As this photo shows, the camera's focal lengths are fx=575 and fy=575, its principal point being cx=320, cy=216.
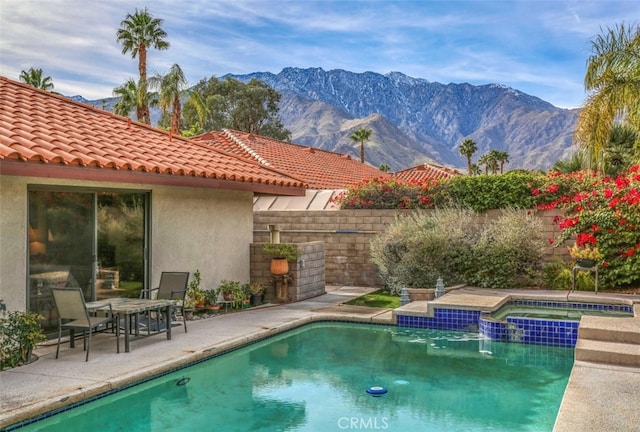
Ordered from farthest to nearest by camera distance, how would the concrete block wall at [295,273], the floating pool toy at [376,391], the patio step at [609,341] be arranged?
the concrete block wall at [295,273] → the patio step at [609,341] → the floating pool toy at [376,391]

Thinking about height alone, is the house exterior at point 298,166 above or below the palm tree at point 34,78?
below

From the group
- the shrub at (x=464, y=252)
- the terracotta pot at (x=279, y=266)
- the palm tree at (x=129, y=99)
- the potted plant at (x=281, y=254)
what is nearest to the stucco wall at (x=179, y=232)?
the potted plant at (x=281, y=254)

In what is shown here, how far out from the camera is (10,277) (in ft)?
28.4

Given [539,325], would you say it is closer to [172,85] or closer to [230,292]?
[230,292]

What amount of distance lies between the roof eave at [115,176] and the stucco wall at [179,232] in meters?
0.69

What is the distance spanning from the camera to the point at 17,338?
26.1 feet

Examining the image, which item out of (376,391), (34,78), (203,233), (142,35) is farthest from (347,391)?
(34,78)

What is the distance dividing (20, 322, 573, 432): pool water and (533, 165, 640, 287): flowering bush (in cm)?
493

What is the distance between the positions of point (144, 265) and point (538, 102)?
205m

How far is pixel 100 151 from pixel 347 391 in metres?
5.88

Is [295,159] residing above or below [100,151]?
above

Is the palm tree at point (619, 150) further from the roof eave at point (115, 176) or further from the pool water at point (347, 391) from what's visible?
the roof eave at point (115, 176)

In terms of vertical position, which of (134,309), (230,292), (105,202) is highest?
(105,202)

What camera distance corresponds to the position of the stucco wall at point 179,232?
28.4 ft
